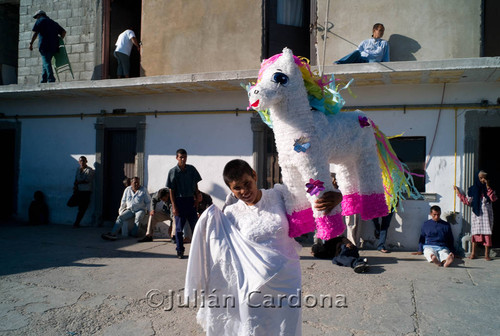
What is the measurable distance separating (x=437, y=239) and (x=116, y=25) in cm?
838

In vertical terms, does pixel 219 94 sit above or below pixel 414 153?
above

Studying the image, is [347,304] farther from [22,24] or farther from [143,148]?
[22,24]

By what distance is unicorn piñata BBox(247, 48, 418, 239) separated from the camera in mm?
1946

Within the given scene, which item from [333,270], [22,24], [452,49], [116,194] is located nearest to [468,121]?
[452,49]

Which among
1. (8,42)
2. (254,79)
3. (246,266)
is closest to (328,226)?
(246,266)

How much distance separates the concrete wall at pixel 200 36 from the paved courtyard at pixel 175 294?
3.82m

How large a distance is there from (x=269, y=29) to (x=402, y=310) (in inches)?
229

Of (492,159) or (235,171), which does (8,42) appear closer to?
(235,171)

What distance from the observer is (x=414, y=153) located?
268 inches

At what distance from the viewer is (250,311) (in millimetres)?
2115

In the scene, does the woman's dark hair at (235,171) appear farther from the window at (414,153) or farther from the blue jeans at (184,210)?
the window at (414,153)

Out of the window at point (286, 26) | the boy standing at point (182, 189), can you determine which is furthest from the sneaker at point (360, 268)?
the window at point (286, 26)

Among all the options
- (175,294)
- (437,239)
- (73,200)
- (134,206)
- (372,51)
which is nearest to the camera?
(175,294)

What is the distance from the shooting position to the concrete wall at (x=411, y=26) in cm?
640
